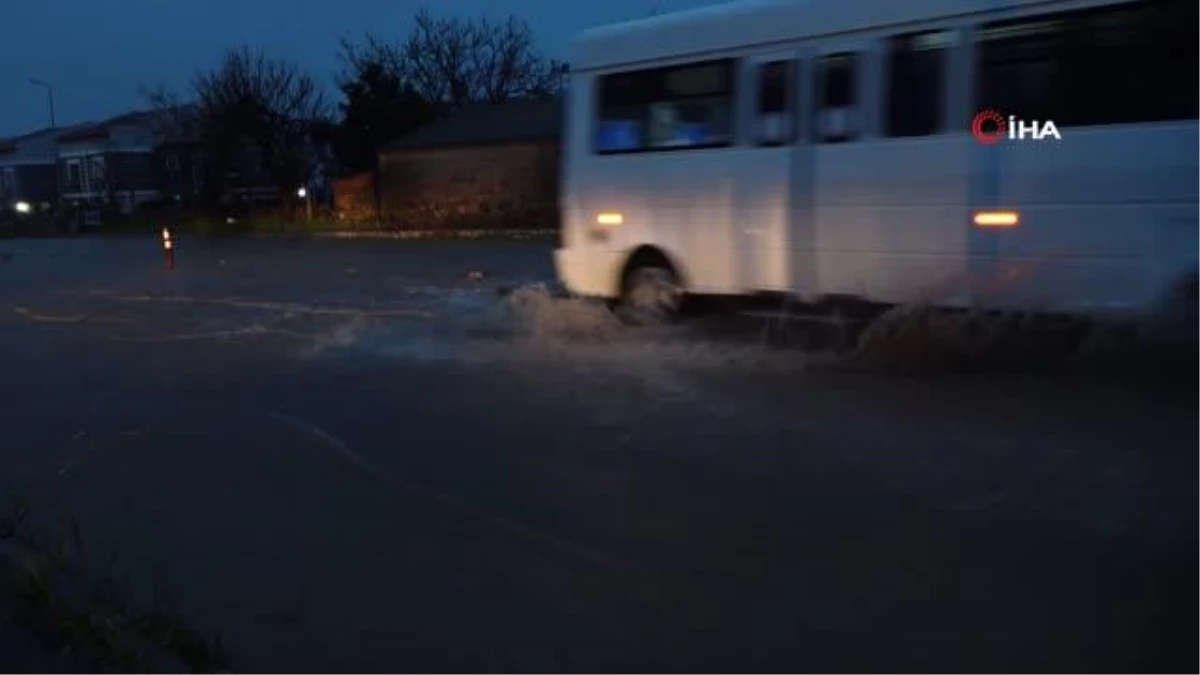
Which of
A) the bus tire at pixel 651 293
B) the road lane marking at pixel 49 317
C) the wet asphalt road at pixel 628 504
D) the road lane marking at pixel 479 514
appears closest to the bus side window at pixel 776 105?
the bus tire at pixel 651 293

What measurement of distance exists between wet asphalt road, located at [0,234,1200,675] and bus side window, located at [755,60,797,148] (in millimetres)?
2034

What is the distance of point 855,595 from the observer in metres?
5.36

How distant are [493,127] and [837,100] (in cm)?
4041

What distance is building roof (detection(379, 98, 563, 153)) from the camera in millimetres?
48375

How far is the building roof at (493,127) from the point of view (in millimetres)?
48375

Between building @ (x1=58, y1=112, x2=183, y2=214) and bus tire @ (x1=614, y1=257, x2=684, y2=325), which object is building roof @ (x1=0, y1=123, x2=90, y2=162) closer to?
building @ (x1=58, y1=112, x2=183, y2=214)

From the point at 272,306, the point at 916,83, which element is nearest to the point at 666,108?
the point at 916,83

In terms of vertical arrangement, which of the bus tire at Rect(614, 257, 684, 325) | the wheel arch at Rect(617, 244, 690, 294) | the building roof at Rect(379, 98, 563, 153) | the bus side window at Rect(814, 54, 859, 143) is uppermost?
the building roof at Rect(379, 98, 563, 153)

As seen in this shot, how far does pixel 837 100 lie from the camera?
11.1 m

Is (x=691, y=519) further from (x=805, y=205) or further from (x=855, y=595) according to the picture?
(x=805, y=205)

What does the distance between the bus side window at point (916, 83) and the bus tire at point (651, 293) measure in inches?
126

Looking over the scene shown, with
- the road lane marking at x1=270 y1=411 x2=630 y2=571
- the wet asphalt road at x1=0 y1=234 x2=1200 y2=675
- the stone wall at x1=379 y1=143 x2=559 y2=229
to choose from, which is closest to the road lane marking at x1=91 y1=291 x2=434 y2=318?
the wet asphalt road at x1=0 y1=234 x2=1200 y2=675

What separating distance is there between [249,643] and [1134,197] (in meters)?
6.94


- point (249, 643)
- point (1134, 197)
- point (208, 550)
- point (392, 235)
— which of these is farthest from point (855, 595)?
point (392, 235)
